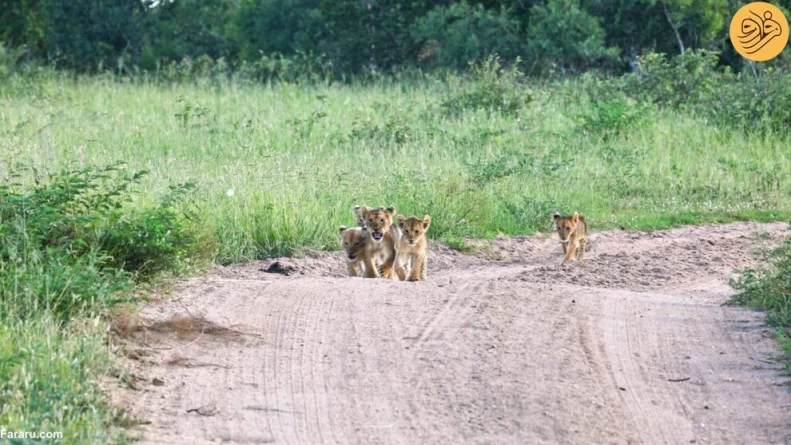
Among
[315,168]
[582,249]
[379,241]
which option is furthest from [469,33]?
[379,241]

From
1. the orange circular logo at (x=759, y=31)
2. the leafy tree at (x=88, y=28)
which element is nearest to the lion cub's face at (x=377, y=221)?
the orange circular logo at (x=759, y=31)

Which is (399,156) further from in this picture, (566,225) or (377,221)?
(377,221)

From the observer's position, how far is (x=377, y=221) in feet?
37.1

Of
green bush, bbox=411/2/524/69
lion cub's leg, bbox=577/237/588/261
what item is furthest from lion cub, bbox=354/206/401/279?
green bush, bbox=411/2/524/69

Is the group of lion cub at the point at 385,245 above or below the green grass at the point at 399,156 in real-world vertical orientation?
above

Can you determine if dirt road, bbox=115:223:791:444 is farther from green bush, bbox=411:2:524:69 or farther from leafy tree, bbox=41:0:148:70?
leafy tree, bbox=41:0:148:70

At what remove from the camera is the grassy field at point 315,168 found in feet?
26.3

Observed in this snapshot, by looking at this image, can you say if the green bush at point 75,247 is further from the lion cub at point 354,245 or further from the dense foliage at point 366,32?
the dense foliage at point 366,32

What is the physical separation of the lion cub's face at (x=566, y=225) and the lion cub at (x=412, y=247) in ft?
6.38

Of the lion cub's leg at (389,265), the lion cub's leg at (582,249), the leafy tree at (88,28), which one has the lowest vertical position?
the leafy tree at (88,28)

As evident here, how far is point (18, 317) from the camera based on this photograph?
788cm

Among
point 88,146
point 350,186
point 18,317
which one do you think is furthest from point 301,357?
point 88,146

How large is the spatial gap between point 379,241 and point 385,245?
0.15 metres

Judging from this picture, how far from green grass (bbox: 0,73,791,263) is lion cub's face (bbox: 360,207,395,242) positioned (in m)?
1.15
